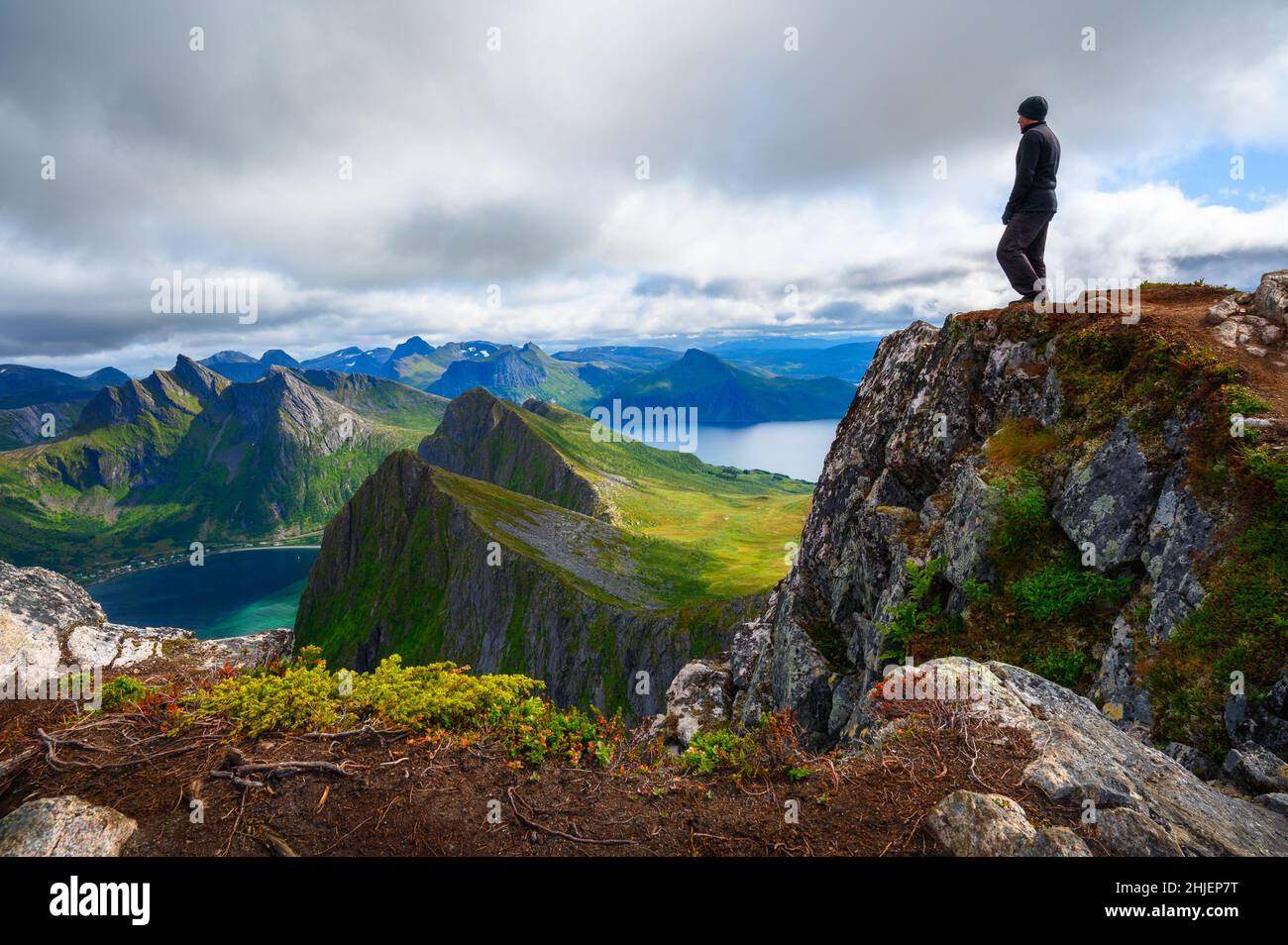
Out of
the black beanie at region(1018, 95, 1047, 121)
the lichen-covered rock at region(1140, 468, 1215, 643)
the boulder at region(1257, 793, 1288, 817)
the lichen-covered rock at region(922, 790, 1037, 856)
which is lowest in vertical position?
the boulder at region(1257, 793, 1288, 817)

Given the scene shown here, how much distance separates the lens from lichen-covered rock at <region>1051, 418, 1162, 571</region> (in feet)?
38.5

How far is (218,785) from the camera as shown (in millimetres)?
6969

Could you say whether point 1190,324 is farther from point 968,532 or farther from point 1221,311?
point 968,532

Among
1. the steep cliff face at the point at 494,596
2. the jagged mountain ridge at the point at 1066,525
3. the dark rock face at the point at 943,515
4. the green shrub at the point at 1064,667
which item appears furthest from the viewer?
the steep cliff face at the point at 494,596

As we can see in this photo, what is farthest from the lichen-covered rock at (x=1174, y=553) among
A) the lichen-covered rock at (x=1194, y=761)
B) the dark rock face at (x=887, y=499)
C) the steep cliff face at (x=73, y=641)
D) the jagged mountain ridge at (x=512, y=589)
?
the jagged mountain ridge at (x=512, y=589)

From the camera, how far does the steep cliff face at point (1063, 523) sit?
10023mm

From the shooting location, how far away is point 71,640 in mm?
14180

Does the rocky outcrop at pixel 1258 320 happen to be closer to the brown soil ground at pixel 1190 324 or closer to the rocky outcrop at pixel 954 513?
the brown soil ground at pixel 1190 324

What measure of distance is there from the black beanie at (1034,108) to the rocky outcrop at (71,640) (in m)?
24.3

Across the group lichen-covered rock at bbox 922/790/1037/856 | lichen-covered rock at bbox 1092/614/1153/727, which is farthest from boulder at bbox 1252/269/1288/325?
lichen-covered rock at bbox 922/790/1037/856

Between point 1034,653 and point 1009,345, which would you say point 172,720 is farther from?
point 1009,345

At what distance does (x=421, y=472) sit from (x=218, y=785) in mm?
125210

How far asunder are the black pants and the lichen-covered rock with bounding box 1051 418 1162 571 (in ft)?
19.0

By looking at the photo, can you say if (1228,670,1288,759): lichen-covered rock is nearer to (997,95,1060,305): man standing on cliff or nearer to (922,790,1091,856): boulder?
(922,790,1091,856): boulder
